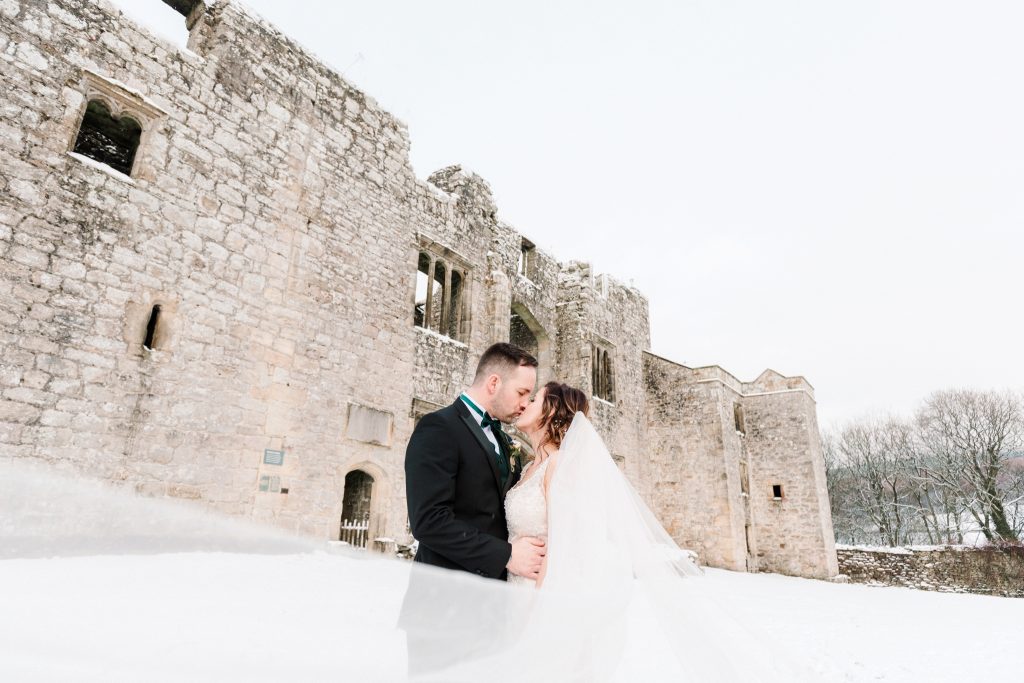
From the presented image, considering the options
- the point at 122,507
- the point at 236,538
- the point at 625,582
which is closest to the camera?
the point at 122,507

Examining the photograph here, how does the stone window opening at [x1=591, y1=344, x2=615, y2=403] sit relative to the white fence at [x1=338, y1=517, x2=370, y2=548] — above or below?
above

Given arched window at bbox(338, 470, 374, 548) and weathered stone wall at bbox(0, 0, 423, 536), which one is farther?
arched window at bbox(338, 470, 374, 548)

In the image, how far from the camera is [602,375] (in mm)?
18359

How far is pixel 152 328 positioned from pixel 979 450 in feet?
127

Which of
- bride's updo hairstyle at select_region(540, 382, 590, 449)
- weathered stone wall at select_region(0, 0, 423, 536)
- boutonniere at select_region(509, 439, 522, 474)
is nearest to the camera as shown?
boutonniere at select_region(509, 439, 522, 474)

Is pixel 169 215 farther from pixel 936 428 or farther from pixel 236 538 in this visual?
pixel 936 428

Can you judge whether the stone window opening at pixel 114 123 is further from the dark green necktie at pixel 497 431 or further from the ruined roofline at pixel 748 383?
the ruined roofline at pixel 748 383

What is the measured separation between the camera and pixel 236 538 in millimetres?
1932

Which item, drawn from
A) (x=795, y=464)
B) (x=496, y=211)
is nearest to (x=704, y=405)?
(x=795, y=464)

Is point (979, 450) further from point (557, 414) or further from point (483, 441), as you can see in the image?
point (483, 441)

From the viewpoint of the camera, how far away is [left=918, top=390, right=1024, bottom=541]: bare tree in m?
28.7

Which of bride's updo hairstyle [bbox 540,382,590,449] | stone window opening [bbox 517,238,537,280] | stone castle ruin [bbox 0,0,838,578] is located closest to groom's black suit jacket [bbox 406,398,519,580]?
bride's updo hairstyle [bbox 540,382,590,449]

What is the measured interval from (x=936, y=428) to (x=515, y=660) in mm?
40341

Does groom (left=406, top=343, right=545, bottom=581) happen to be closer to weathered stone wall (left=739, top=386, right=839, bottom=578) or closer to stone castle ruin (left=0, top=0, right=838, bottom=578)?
stone castle ruin (left=0, top=0, right=838, bottom=578)
